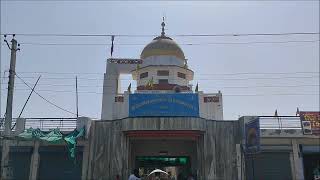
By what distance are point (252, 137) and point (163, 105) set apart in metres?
5.64

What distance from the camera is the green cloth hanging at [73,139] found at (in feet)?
70.5

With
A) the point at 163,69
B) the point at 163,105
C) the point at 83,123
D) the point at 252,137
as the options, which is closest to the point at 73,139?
the point at 83,123

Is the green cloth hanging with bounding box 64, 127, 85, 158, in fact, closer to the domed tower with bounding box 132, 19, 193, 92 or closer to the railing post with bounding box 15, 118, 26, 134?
the railing post with bounding box 15, 118, 26, 134

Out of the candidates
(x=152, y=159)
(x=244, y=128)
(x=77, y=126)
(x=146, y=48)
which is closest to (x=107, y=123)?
(x=77, y=126)

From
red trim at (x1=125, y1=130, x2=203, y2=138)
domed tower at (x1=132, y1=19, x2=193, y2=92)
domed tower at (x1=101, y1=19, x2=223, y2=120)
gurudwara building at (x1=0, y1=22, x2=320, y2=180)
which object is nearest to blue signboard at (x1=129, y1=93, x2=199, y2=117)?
gurudwara building at (x1=0, y1=22, x2=320, y2=180)

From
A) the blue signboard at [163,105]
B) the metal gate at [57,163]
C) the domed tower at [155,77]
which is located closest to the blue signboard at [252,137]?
the blue signboard at [163,105]

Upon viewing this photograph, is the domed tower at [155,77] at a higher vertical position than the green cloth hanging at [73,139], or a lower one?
higher

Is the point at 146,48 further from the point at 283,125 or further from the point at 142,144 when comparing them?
the point at 283,125

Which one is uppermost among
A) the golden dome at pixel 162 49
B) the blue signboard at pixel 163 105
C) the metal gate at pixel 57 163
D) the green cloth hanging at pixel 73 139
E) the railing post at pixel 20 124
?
the golden dome at pixel 162 49

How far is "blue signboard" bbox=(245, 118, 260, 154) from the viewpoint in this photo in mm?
18778

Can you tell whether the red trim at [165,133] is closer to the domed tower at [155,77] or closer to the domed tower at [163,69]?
the domed tower at [155,77]

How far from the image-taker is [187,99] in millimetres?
22500

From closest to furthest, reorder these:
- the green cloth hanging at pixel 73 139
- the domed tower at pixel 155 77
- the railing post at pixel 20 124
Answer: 1. the green cloth hanging at pixel 73 139
2. the railing post at pixel 20 124
3. the domed tower at pixel 155 77

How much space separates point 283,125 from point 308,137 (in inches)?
68.7
